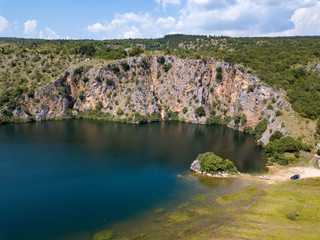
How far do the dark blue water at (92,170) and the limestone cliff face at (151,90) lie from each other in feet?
60.1

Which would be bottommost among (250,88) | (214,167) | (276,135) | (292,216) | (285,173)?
(292,216)

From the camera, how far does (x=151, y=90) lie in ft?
454

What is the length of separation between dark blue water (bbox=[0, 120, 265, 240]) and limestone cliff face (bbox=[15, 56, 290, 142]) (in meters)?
18.3

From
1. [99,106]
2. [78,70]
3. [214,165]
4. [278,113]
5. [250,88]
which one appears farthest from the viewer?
[78,70]

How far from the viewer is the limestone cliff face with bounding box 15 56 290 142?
412 feet

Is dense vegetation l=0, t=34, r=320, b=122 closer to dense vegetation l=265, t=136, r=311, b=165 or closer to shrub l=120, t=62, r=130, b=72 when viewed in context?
shrub l=120, t=62, r=130, b=72

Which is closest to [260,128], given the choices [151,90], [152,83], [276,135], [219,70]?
[276,135]

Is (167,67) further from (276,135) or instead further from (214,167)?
(214,167)

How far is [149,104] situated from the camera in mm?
132250

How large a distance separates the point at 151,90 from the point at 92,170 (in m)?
80.7

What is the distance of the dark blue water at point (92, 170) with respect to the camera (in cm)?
4491

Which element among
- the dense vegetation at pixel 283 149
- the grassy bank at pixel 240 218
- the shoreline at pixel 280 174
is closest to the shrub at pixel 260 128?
the dense vegetation at pixel 283 149

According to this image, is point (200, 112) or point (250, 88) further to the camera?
point (200, 112)

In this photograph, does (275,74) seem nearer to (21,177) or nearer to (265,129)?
(265,129)
